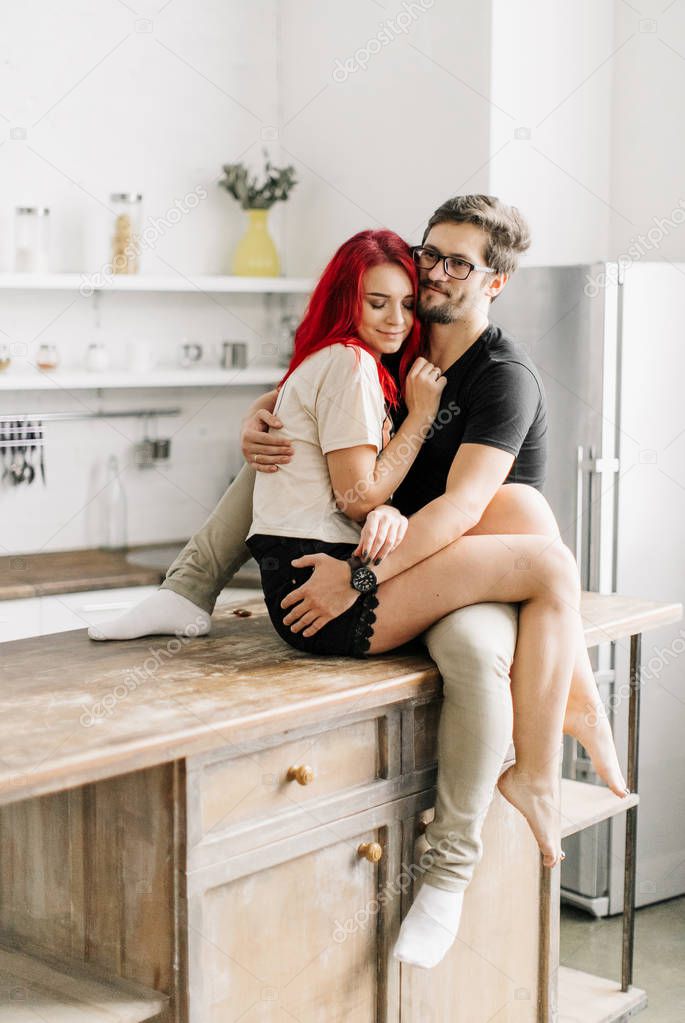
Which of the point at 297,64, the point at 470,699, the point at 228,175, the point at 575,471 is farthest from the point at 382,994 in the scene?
the point at 297,64

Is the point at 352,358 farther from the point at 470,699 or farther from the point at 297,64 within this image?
the point at 297,64

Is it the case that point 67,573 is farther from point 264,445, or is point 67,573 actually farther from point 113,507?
point 264,445

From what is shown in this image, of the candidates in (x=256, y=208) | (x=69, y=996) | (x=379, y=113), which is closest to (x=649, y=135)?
(x=379, y=113)

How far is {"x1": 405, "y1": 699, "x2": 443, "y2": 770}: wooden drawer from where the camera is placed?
2111 mm

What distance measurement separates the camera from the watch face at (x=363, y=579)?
2113 millimetres

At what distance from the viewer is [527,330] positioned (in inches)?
131

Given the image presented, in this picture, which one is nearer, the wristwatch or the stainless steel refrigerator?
the wristwatch

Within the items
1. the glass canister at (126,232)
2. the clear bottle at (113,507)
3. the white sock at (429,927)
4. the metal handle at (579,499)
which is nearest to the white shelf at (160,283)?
the glass canister at (126,232)

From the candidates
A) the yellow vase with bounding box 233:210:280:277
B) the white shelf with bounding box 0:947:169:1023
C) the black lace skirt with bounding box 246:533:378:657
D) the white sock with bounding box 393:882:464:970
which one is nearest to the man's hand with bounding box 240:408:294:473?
the black lace skirt with bounding box 246:533:378:657

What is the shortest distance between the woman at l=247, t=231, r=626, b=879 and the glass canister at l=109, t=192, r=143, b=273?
1.79 m

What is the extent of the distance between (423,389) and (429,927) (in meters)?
0.97

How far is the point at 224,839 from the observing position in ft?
5.83

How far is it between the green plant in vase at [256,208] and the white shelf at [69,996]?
2.77 meters

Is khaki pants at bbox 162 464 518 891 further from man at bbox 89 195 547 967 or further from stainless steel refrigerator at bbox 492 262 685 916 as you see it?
stainless steel refrigerator at bbox 492 262 685 916
